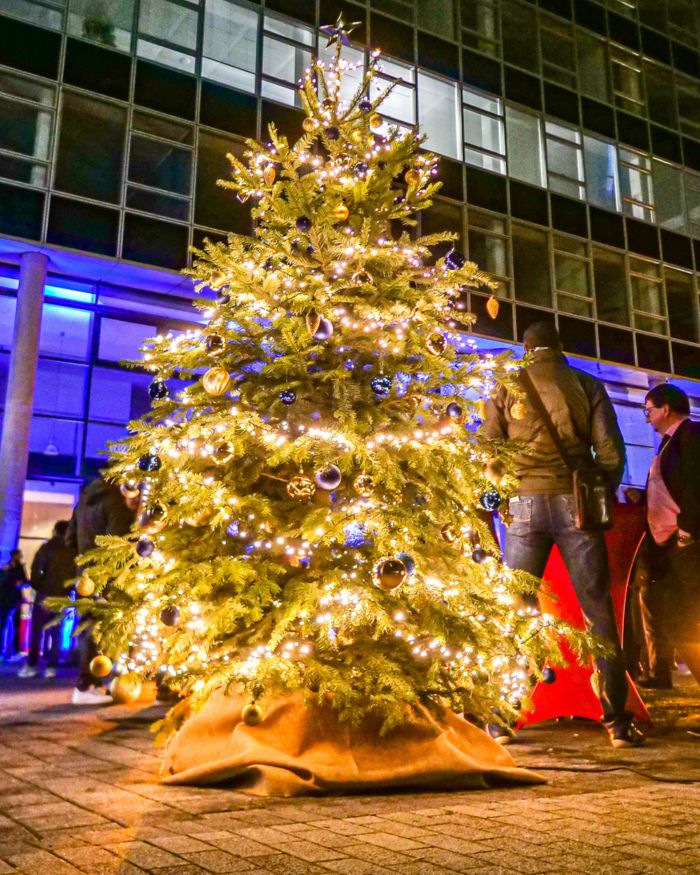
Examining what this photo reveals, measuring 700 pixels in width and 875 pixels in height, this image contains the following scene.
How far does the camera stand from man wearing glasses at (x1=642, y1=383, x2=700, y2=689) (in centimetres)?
541

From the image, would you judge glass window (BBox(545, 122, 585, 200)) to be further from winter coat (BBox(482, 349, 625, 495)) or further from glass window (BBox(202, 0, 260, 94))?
winter coat (BBox(482, 349, 625, 495))

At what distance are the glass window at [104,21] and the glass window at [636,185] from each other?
14.7 meters

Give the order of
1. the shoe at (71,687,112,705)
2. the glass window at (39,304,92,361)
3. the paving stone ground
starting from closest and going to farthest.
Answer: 1. the paving stone ground
2. the shoe at (71,687,112,705)
3. the glass window at (39,304,92,361)

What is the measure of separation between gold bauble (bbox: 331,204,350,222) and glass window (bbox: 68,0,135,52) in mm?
15759

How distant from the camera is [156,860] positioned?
248cm

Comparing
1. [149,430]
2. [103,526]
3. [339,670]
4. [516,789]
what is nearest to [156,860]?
[339,670]

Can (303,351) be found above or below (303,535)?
above

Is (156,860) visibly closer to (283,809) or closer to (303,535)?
(283,809)

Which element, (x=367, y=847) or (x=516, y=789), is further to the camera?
(x=516, y=789)

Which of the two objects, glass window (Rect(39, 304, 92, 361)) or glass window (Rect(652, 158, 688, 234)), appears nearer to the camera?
glass window (Rect(39, 304, 92, 361))

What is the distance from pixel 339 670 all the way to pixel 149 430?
5.12 ft

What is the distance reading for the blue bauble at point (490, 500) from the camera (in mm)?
4629

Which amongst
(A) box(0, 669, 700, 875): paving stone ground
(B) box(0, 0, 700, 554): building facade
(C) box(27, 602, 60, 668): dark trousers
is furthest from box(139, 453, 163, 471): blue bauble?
(B) box(0, 0, 700, 554): building facade

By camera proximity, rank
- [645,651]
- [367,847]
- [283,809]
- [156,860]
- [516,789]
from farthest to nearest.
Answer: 1. [645,651]
2. [516,789]
3. [283,809]
4. [367,847]
5. [156,860]
